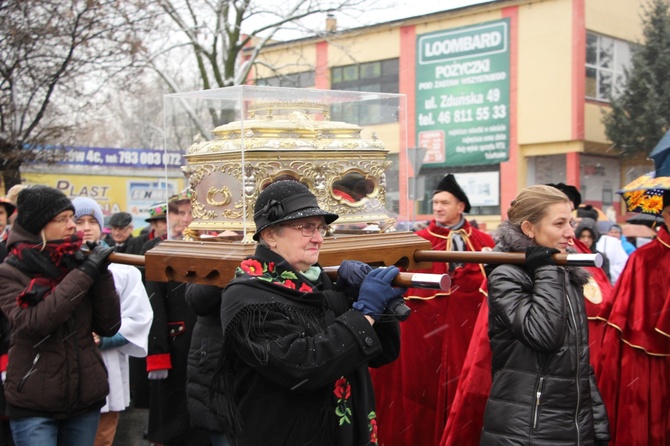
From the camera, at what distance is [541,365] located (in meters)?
3.85

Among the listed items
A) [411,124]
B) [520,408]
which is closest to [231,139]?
[520,408]

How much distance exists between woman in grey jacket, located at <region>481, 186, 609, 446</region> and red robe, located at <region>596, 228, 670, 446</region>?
4.24 ft

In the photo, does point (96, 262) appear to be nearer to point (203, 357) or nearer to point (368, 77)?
point (203, 357)

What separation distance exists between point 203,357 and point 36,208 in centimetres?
133

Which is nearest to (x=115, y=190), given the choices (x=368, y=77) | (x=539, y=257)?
(x=368, y=77)

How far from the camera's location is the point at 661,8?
21.4 m

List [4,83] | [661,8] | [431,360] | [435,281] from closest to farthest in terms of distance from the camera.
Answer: [435,281]
[431,360]
[4,83]
[661,8]

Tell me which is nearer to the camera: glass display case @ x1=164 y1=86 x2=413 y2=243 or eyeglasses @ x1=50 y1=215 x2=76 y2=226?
glass display case @ x1=164 y1=86 x2=413 y2=243

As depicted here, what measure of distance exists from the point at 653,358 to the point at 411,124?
58.9 feet

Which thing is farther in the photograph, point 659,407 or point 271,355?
point 659,407

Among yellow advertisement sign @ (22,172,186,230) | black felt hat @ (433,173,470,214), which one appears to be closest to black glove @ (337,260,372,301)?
black felt hat @ (433,173,470,214)

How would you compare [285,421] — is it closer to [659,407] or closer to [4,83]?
[659,407]

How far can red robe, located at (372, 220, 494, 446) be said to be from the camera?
648 cm

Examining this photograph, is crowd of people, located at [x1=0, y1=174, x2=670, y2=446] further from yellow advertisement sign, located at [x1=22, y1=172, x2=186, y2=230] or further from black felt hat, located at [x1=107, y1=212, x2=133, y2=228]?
yellow advertisement sign, located at [x1=22, y1=172, x2=186, y2=230]
